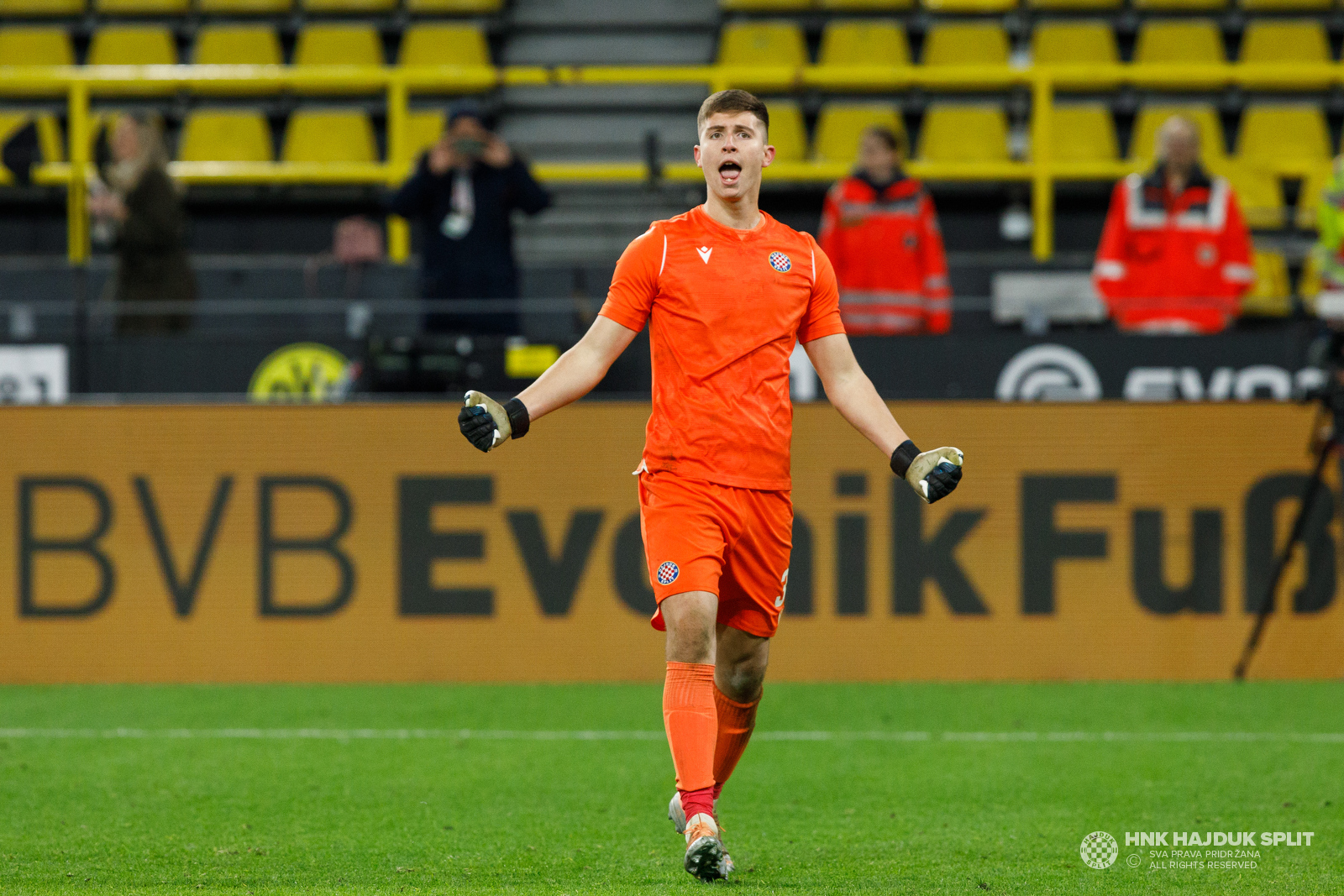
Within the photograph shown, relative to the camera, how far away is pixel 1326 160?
11.6 m

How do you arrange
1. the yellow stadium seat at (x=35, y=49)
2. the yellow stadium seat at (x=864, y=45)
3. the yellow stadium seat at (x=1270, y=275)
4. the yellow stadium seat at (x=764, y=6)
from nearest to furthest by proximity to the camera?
the yellow stadium seat at (x=1270, y=275)
the yellow stadium seat at (x=864, y=45)
the yellow stadium seat at (x=35, y=49)
the yellow stadium seat at (x=764, y=6)

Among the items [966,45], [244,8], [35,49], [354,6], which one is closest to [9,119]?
[35,49]

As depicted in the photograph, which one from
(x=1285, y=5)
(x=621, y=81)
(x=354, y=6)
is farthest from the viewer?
(x=354, y=6)

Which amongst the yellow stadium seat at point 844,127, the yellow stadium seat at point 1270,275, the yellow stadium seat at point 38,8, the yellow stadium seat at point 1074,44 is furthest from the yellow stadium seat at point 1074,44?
the yellow stadium seat at point 38,8

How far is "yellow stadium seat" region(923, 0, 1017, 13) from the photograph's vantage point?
12.5 m

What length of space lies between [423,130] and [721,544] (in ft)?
26.8

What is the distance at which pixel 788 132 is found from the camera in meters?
11.8

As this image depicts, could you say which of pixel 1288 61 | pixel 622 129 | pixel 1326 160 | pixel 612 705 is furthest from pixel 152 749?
pixel 1288 61

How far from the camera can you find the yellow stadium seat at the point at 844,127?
11.8 m

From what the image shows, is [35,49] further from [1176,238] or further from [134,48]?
[1176,238]

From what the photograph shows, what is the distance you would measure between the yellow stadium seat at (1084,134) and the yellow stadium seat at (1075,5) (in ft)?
3.73

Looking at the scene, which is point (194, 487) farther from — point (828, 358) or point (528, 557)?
point (828, 358)

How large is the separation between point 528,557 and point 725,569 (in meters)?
3.67

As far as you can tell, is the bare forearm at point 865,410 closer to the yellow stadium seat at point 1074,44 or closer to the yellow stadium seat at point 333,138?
the yellow stadium seat at point 333,138
